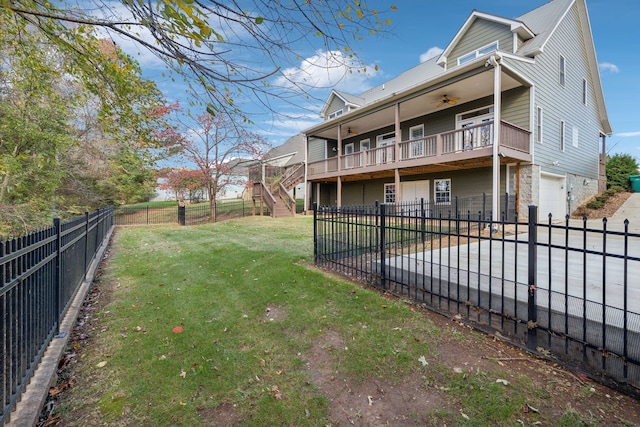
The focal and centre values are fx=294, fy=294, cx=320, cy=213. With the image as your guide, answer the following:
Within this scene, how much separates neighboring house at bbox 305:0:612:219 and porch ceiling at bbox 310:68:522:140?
0.05m

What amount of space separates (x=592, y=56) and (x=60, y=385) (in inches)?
923

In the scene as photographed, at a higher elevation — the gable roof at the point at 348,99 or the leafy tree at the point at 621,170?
the gable roof at the point at 348,99

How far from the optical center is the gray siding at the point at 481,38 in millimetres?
12812

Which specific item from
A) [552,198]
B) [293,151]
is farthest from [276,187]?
[552,198]

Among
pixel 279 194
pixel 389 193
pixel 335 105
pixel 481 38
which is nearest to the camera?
pixel 481 38

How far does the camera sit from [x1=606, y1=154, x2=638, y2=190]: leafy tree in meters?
18.3

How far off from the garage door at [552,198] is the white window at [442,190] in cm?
372

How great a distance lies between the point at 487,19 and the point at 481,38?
29.0 inches

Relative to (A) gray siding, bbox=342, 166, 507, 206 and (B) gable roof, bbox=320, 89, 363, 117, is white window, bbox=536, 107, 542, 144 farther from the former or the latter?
(B) gable roof, bbox=320, 89, 363, 117

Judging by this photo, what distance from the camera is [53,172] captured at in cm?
1182

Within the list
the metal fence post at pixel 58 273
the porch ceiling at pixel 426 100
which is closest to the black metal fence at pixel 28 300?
the metal fence post at pixel 58 273

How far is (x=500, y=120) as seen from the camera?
33.2ft

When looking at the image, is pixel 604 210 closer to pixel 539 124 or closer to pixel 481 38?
pixel 539 124

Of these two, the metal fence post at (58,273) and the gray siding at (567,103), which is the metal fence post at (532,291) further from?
the gray siding at (567,103)
